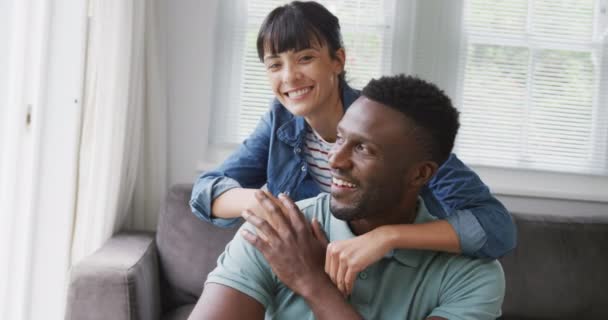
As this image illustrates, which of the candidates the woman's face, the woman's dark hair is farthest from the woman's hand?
the woman's dark hair

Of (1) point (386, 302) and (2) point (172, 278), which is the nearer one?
(1) point (386, 302)

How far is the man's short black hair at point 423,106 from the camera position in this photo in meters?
1.21

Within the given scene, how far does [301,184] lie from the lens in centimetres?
159

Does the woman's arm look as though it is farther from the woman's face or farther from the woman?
the woman's face

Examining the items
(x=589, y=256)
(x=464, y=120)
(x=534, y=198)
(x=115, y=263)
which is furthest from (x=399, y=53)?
(x=115, y=263)

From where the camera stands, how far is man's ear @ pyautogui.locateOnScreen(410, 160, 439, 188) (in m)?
1.24

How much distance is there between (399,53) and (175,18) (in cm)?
110

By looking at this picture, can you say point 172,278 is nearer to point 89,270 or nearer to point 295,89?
point 89,270

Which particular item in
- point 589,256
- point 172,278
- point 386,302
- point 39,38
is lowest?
point 172,278

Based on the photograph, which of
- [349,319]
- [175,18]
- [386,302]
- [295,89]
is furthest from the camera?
[175,18]

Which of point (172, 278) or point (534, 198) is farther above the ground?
point (534, 198)

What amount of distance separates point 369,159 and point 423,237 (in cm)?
19

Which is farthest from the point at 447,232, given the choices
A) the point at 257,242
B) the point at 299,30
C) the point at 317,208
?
the point at 299,30

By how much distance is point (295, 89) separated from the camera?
144 cm
